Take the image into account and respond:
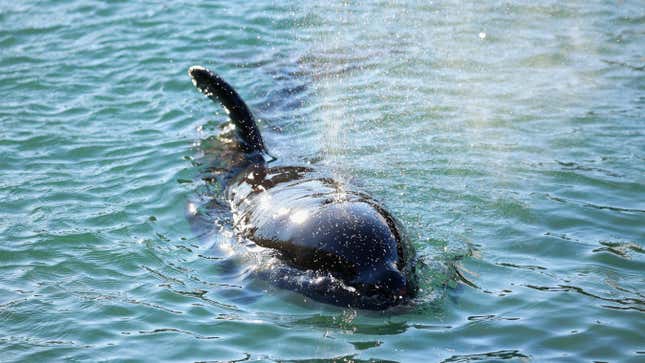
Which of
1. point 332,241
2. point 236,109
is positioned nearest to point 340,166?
point 236,109

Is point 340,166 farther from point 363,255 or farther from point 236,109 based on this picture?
point 363,255

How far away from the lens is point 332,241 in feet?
19.8

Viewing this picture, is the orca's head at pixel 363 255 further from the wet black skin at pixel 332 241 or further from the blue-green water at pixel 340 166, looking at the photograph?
the blue-green water at pixel 340 166

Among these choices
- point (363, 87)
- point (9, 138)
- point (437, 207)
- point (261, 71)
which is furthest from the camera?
point (261, 71)

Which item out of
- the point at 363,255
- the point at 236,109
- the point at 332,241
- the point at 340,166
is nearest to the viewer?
the point at 363,255

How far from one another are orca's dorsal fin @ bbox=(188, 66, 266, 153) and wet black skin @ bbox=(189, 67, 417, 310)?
1.33 m

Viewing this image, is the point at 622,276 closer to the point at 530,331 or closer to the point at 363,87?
the point at 530,331

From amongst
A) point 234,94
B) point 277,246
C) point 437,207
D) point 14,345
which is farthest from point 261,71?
point 14,345

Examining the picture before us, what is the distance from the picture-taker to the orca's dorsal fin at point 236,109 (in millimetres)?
8602

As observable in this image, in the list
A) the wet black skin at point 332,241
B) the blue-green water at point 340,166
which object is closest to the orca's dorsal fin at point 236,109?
Result: the blue-green water at point 340,166

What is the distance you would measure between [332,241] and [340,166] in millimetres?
2604

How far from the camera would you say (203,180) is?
8.66 m

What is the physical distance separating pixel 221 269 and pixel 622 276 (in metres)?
3.00

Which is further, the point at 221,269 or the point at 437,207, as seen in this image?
the point at 437,207
